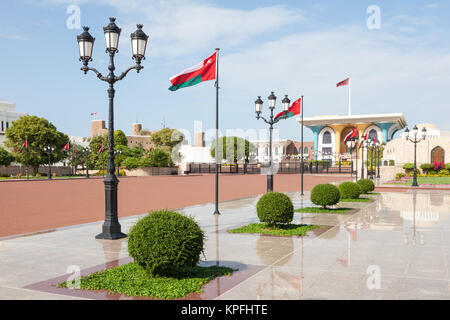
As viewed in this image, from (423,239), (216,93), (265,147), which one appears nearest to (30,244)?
(216,93)

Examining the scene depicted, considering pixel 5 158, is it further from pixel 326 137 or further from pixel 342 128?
pixel 342 128

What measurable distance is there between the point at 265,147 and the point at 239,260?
493 ft

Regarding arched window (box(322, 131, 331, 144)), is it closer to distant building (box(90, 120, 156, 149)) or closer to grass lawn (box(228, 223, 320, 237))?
distant building (box(90, 120, 156, 149))

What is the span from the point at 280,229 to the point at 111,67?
613 cm

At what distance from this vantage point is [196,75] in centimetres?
1324

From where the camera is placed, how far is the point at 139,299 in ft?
18.2

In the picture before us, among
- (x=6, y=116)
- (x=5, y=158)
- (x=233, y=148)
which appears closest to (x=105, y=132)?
(x=6, y=116)

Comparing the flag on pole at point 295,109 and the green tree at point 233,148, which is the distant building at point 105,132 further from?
the flag on pole at point 295,109

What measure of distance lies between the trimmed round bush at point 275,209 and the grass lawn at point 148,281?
400cm

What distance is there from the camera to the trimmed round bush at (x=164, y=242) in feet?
19.4

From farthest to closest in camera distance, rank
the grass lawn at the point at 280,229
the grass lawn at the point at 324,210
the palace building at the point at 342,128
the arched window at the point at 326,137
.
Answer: the arched window at the point at 326,137
the palace building at the point at 342,128
the grass lawn at the point at 324,210
the grass lawn at the point at 280,229

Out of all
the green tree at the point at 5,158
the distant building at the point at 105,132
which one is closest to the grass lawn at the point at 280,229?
the green tree at the point at 5,158

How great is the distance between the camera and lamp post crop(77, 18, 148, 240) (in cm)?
1015
